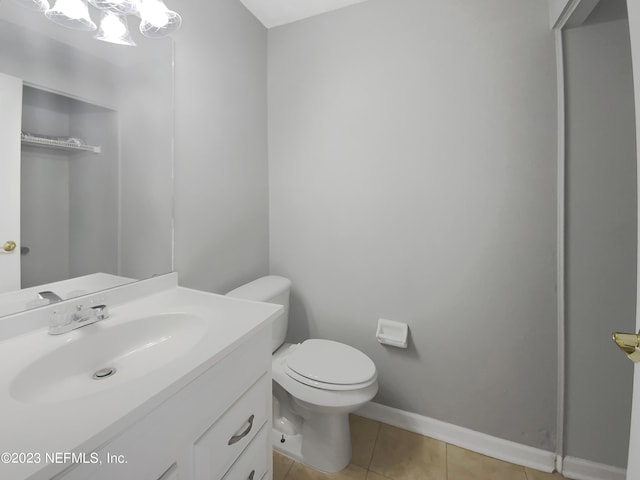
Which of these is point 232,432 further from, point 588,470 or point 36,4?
point 588,470

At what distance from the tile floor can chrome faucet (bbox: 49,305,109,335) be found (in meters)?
1.09

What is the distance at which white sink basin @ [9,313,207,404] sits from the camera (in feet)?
2.09

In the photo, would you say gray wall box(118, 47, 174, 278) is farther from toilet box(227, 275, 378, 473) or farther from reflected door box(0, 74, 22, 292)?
toilet box(227, 275, 378, 473)

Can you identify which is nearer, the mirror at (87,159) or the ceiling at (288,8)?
the mirror at (87,159)

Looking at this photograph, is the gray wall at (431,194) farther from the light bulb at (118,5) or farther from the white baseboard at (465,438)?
the light bulb at (118,5)

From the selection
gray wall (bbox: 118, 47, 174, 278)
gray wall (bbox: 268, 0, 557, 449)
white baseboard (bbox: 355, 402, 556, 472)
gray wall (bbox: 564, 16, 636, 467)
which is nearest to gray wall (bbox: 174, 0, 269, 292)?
gray wall (bbox: 118, 47, 174, 278)

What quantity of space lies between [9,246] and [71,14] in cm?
72

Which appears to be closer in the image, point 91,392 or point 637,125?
point 637,125

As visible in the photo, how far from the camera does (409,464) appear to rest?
1311 millimetres

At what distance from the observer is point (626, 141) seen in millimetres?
1105

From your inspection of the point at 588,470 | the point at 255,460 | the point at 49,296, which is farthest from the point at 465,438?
the point at 49,296

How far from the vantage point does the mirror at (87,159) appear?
76cm

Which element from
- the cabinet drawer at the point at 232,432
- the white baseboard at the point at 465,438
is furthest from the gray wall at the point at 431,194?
the cabinet drawer at the point at 232,432

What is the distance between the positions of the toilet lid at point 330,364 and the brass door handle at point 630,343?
877mm
